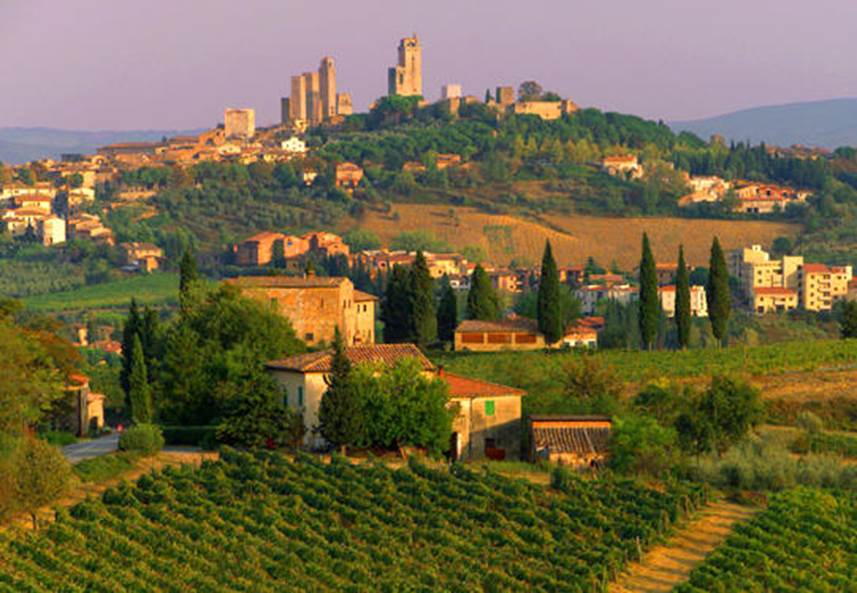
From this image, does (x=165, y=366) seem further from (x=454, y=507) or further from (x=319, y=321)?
(x=454, y=507)

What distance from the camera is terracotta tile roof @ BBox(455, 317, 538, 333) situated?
191ft

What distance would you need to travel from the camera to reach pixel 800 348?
182 feet

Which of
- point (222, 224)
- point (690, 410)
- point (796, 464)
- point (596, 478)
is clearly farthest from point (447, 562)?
point (222, 224)

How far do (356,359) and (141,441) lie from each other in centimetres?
593

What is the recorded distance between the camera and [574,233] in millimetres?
142750

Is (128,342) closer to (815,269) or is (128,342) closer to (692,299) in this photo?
(692,299)

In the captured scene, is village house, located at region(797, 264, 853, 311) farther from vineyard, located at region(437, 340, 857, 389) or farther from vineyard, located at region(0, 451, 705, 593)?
vineyard, located at region(0, 451, 705, 593)

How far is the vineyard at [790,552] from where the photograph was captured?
26.4m

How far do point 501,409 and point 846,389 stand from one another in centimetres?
1281

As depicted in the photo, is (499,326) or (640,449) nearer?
(640,449)

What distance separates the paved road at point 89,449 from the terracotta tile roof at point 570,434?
31.3ft

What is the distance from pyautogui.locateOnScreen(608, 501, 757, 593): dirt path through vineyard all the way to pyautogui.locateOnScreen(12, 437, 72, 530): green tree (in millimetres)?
10211

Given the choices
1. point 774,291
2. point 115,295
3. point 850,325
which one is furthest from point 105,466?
point 774,291

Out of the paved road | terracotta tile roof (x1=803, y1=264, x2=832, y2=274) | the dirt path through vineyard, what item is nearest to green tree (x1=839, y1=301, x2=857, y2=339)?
the paved road
